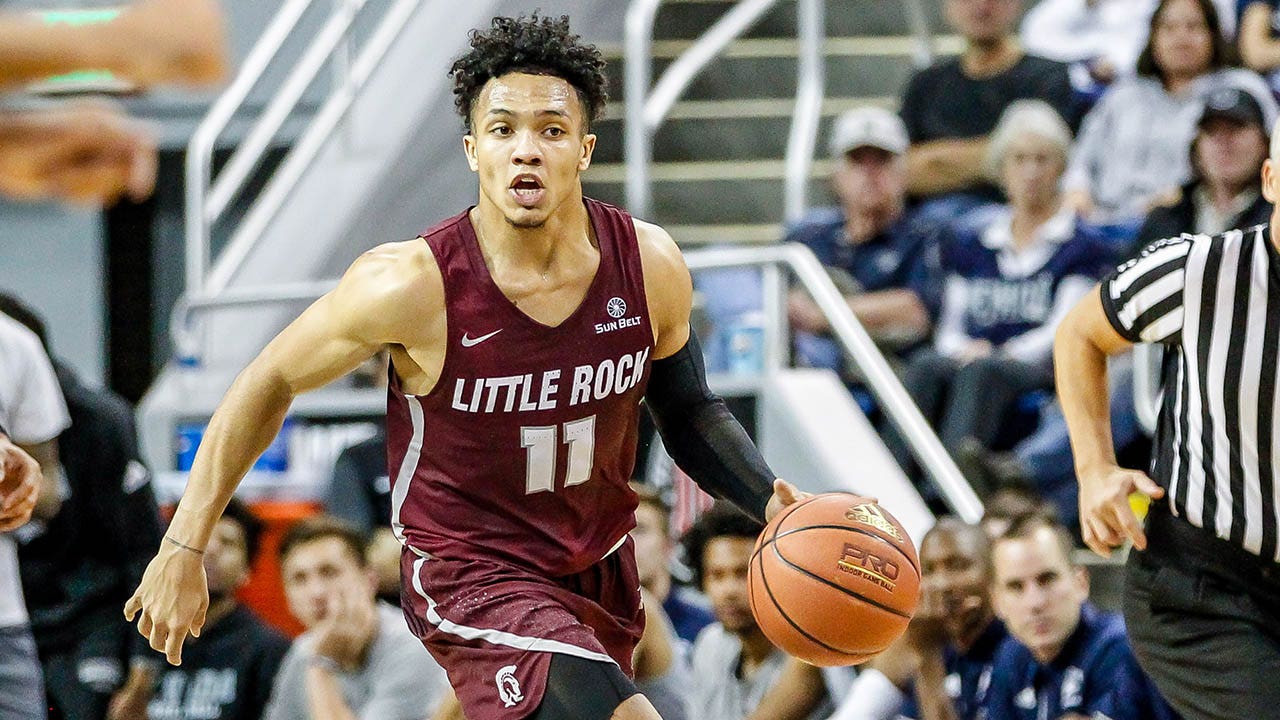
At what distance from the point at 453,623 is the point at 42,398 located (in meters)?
1.73

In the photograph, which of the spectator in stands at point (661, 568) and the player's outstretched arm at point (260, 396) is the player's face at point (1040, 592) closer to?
the spectator in stands at point (661, 568)

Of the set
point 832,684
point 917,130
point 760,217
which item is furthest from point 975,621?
point 760,217

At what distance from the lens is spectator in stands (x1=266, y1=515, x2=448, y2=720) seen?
6.29 meters

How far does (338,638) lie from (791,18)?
5056mm

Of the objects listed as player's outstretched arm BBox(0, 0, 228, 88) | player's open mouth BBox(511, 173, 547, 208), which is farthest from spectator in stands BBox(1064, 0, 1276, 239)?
player's outstretched arm BBox(0, 0, 228, 88)

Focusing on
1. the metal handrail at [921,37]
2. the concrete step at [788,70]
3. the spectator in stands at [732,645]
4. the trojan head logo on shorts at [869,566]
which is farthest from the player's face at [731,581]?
the concrete step at [788,70]

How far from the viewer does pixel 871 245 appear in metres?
7.86

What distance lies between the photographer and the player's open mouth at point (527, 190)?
366 cm

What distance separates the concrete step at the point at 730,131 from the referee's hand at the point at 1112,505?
18.5 ft

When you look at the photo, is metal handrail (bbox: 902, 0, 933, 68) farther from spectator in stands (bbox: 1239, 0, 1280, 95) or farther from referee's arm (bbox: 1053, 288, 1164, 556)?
referee's arm (bbox: 1053, 288, 1164, 556)

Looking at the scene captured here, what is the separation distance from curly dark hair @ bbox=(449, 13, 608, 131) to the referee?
1279 millimetres

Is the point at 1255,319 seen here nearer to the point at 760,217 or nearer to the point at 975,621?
the point at 975,621

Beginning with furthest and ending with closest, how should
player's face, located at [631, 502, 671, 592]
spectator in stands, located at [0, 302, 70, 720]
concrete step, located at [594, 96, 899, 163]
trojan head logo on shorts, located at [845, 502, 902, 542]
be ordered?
concrete step, located at [594, 96, 899, 163] → player's face, located at [631, 502, 671, 592] → spectator in stands, located at [0, 302, 70, 720] → trojan head logo on shorts, located at [845, 502, 902, 542]

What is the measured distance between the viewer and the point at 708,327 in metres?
7.67
